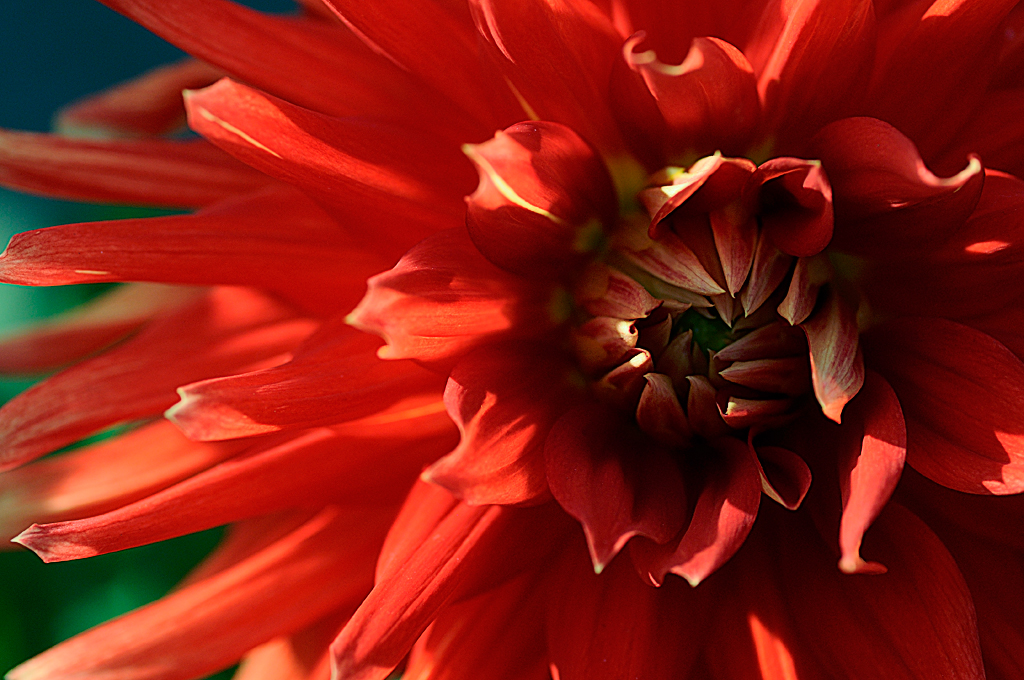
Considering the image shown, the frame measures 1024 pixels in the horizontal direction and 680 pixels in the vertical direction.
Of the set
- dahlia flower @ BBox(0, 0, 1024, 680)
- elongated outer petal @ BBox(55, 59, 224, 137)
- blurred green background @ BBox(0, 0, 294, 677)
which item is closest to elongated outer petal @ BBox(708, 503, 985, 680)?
dahlia flower @ BBox(0, 0, 1024, 680)

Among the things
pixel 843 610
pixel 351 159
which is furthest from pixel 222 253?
pixel 843 610

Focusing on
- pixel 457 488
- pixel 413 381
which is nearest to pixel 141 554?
pixel 413 381

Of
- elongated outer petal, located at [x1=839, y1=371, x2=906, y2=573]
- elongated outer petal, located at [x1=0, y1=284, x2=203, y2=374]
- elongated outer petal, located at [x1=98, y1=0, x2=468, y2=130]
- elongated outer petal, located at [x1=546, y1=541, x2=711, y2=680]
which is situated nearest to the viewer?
elongated outer petal, located at [x1=839, y1=371, x2=906, y2=573]

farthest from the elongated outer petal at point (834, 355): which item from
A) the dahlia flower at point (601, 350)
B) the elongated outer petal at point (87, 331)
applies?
the elongated outer petal at point (87, 331)

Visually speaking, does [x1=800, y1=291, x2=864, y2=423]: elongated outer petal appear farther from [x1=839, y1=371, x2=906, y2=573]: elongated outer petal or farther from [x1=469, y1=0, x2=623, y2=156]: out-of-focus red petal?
[x1=469, y1=0, x2=623, y2=156]: out-of-focus red petal

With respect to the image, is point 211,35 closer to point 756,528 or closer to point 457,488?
point 457,488

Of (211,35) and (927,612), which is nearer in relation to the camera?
(927,612)
